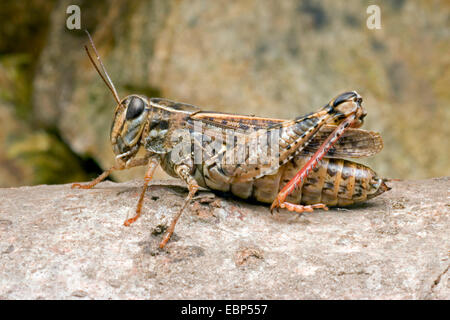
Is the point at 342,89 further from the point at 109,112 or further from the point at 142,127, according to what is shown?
the point at 142,127

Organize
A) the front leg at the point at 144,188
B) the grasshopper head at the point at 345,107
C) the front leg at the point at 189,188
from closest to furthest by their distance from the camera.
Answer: the front leg at the point at 189,188
the front leg at the point at 144,188
the grasshopper head at the point at 345,107

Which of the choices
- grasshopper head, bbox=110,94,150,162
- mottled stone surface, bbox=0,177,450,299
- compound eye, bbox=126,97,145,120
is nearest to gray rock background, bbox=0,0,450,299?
mottled stone surface, bbox=0,177,450,299

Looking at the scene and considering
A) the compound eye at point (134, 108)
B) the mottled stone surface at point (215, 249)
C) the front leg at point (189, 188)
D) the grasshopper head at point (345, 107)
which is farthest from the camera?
the compound eye at point (134, 108)

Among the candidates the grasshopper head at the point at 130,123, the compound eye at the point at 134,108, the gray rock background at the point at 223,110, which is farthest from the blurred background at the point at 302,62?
the compound eye at the point at 134,108

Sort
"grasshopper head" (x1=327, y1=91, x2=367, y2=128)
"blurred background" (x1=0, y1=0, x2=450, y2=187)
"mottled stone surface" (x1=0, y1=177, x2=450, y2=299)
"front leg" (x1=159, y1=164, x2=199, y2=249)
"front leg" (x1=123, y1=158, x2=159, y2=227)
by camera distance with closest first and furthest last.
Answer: "mottled stone surface" (x1=0, y1=177, x2=450, y2=299)
"front leg" (x1=159, y1=164, x2=199, y2=249)
"front leg" (x1=123, y1=158, x2=159, y2=227)
"grasshopper head" (x1=327, y1=91, x2=367, y2=128)
"blurred background" (x1=0, y1=0, x2=450, y2=187)

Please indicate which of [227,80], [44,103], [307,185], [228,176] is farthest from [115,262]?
[44,103]

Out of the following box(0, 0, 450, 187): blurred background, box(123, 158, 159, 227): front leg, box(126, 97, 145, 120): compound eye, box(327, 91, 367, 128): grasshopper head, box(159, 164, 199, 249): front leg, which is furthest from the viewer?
box(0, 0, 450, 187): blurred background

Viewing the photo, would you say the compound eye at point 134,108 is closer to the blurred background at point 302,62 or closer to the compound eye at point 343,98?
the compound eye at point 343,98

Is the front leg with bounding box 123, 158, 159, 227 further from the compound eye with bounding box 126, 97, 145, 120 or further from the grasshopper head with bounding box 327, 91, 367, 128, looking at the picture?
the grasshopper head with bounding box 327, 91, 367, 128
